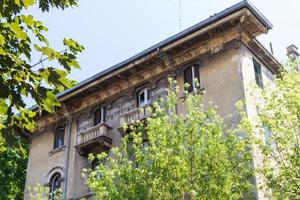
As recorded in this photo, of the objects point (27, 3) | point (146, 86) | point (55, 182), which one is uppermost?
point (146, 86)

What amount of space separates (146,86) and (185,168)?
26.9 ft

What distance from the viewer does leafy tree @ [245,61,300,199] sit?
1125 cm

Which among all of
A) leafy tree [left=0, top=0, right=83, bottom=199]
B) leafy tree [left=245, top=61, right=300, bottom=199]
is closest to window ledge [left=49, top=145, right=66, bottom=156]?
leafy tree [left=245, top=61, right=300, bottom=199]

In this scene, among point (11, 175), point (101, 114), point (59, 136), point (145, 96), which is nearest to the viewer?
point (145, 96)

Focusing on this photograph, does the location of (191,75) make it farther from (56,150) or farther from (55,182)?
(55,182)

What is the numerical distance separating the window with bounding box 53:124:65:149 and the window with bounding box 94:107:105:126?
2.03 meters

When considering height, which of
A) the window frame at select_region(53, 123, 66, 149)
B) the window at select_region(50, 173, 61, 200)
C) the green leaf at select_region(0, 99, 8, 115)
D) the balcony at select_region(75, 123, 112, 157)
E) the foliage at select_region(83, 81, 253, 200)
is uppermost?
the window frame at select_region(53, 123, 66, 149)

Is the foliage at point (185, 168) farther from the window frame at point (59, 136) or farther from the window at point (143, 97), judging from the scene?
the window frame at point (59, 136)

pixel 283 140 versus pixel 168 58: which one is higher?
pixel 168 58

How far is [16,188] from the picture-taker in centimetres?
2669

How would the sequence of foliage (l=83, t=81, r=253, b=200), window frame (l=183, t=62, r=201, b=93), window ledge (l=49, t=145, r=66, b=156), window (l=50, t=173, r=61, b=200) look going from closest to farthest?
foliage (l=83, t=81, r=253, b=200) < window frame (l=183, t=62, r=201, b=93) < window (l=50, t=173, r=61, b=200) < window ledge (l=49, t=145, r=66, b=156)

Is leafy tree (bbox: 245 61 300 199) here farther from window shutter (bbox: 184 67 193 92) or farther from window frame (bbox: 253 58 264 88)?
window shutter (bbox: 184 67 193 92)

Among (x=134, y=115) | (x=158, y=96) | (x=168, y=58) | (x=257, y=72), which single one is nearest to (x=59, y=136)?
(x=134, y=115)

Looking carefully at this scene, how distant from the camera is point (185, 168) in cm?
1125
